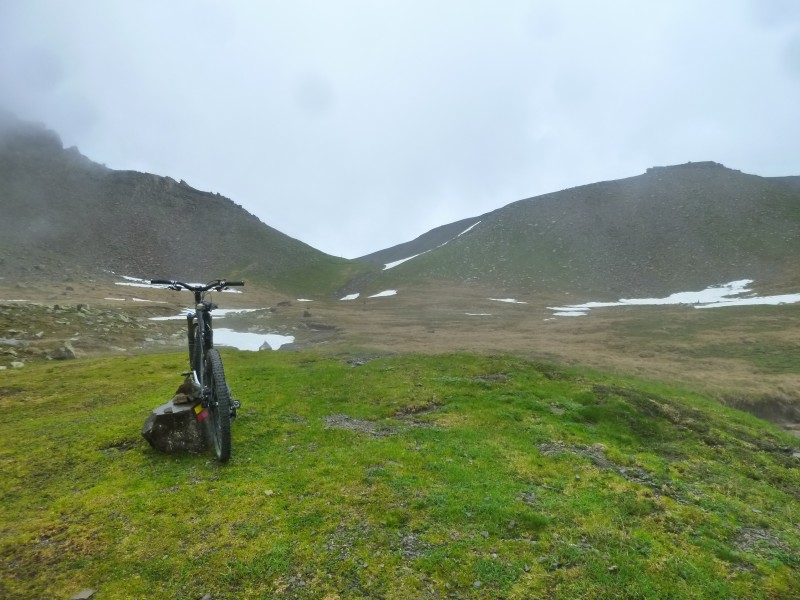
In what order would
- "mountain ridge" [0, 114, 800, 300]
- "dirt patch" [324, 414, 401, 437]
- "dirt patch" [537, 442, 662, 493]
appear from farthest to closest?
"mountain ridge" [0, 114, 800, 300]
"dirt patch" [324, 414, 401, 437]
"dirt patch" [537, 442, 662, 493]

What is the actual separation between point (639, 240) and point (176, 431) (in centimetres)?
13228

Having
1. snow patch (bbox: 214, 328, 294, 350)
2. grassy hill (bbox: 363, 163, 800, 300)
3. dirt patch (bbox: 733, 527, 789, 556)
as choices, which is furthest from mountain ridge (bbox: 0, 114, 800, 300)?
dirt patch (bbox: 733, 527, 789, 556)

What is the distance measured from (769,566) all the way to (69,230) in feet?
471

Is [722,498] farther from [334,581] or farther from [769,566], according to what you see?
[334,581]

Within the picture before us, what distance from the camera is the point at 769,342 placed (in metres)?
39.2

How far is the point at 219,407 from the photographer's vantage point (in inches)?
416

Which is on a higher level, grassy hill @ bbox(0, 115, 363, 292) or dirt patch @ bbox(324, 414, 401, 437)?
grassy hill @ bbox(0, 115, 363, 292)

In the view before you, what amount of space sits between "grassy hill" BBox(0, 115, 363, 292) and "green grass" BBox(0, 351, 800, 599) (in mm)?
94954

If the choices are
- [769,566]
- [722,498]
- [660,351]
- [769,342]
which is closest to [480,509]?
[769,566]

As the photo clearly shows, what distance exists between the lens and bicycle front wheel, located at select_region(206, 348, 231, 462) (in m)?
10.5

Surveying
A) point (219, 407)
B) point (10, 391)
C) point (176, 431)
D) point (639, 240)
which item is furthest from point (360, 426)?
point (639, 240)

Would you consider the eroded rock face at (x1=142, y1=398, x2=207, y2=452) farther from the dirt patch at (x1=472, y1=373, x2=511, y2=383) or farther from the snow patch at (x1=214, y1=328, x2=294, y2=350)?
the snow patch at (x1=214, y1=328, x2=294, y2=350)

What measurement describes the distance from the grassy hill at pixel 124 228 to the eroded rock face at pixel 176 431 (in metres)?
95.2

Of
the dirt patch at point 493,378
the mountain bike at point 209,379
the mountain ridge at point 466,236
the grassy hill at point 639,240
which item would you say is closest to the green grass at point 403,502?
the mountain bike at point 209,379
